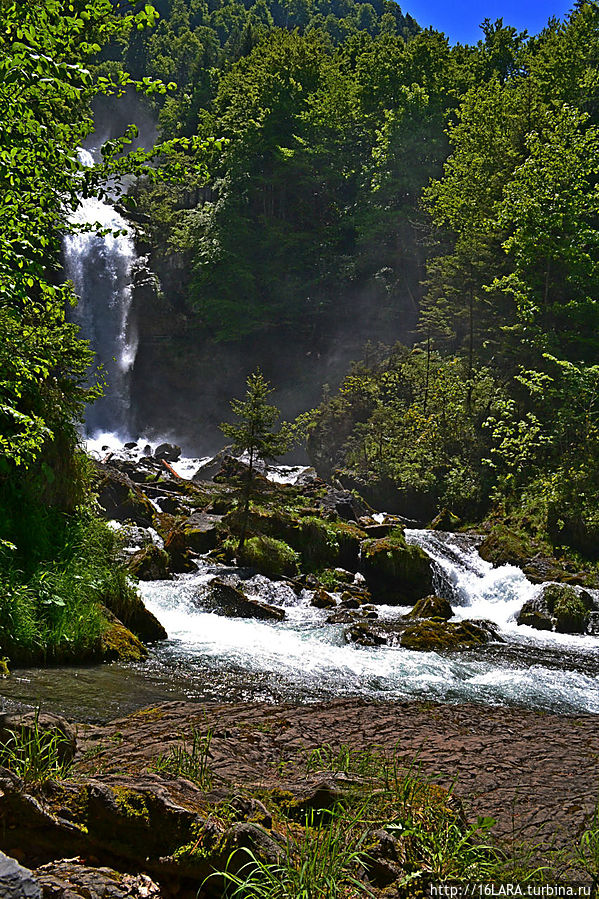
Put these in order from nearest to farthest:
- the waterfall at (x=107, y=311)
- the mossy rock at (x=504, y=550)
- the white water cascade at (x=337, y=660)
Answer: the white water cascade at (x=337, y=660), the mossy rock at (x=504, y=550), the waterfall at (x=107, y=311)

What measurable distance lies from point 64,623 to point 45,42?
237 inches

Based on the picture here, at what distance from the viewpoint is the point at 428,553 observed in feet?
58.8

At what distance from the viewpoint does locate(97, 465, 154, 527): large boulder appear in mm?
17750

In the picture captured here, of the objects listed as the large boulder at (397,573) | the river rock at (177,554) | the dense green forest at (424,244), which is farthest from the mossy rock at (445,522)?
the river rock at (177,554)

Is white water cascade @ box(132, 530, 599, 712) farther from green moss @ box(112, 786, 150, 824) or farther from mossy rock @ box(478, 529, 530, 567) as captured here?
green moss @ box(112, 786, 150, 824)

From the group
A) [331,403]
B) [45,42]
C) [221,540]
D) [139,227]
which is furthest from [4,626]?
[139,227]

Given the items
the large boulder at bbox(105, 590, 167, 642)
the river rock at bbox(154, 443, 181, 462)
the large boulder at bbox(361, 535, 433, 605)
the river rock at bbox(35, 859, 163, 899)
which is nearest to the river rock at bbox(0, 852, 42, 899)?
the river rock at bbox(35, 859, 163, 899)

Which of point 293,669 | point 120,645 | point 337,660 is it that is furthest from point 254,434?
point 120,645

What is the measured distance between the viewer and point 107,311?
38719 mm

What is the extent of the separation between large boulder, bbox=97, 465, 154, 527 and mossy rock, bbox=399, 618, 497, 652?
873 centimetres

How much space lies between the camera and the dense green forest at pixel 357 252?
215 inches

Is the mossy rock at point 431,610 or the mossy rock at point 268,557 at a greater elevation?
the mossy rock at point 268,557

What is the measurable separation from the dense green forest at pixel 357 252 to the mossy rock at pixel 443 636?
5.26m

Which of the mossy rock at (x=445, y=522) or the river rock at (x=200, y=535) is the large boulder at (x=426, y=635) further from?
the mossy rock at (x=445, y=522)
